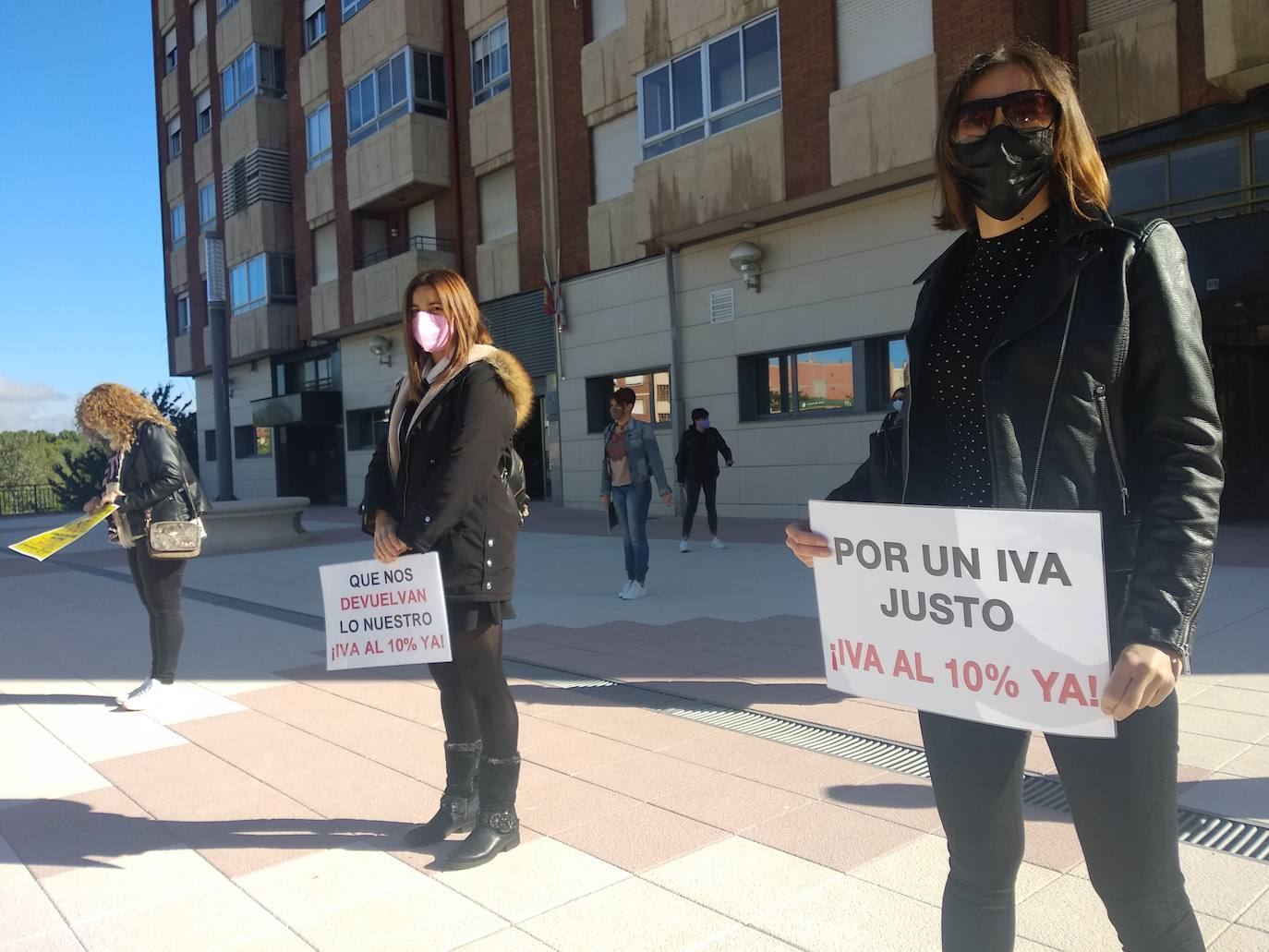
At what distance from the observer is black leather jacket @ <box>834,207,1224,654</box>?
1561mm

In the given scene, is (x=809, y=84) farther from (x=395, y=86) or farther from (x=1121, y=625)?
(x=1121, y=625)

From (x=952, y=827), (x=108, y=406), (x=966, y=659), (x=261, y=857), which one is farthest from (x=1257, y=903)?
(x=108, y=406)

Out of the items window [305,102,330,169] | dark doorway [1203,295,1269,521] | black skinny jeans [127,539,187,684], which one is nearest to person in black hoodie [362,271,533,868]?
black skinny jeans [127,539,187,684]

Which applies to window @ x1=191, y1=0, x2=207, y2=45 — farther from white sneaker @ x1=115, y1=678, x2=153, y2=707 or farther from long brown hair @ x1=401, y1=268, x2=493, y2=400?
long brown hair @ x1=401, y1=268, x2=493, y2=400

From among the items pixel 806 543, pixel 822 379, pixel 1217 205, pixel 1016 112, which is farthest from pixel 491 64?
pixel 806 543

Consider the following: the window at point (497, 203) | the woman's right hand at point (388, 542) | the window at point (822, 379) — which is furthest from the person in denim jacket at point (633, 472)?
the window at point (497, 203)

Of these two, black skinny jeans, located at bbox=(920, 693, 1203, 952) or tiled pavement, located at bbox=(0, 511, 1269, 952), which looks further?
tiled pavement, located at bbox=(0, 511, 1269, 952)

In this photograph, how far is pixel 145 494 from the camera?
5.43m

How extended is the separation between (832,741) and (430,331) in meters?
2.52

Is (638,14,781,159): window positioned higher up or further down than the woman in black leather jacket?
higher up

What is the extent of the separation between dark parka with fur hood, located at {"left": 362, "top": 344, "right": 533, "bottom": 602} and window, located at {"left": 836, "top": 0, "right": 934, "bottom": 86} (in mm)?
11908

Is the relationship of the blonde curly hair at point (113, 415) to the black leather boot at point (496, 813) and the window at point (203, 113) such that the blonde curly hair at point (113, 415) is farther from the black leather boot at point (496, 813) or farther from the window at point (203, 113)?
the window at point (203, 113)

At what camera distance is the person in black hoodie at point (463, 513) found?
3.19 meters

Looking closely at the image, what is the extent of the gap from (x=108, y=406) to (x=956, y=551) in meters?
5.19
